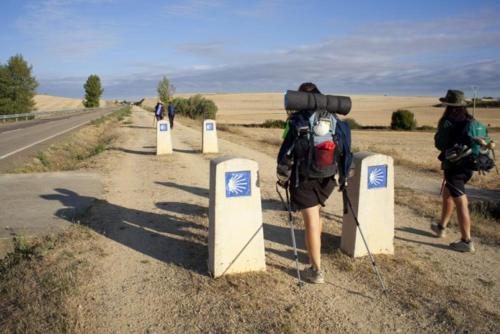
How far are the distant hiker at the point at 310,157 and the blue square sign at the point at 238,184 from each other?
1.39ft

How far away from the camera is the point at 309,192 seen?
4.15 meters

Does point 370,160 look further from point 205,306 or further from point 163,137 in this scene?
point 163,137

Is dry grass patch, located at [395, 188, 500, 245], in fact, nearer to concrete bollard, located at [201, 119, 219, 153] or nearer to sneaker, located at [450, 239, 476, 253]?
sneaker, located at [450, 239, 476, 253]

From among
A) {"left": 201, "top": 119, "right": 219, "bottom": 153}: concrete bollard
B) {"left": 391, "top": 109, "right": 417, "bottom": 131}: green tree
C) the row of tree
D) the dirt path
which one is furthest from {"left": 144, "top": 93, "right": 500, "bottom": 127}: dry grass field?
the dirt path

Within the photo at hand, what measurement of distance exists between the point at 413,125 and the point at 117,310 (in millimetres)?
48334

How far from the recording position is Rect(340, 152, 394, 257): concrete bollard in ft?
16.5

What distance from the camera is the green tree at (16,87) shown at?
5719 cm

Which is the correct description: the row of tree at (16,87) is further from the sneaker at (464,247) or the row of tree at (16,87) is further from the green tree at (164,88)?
the sneaker at (464,247)

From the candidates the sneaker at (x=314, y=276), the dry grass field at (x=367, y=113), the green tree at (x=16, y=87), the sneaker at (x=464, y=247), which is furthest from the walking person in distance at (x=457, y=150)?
the green tree at (x=16, y=87)

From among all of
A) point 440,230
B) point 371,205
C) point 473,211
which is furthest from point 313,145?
point 473,211

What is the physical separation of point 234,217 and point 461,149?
2.80 meters

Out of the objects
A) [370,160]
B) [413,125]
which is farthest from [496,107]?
[370,160]

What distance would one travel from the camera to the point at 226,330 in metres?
3.57

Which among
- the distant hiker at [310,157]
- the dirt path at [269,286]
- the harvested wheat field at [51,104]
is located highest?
the harvested wheat field at [51,104]
